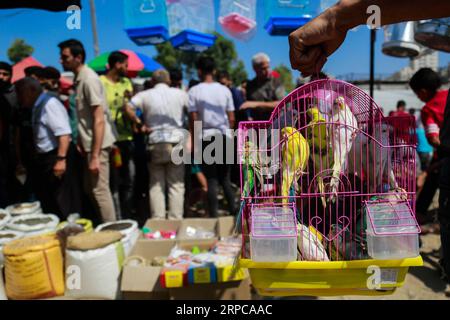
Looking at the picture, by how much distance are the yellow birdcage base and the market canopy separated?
1754 mm

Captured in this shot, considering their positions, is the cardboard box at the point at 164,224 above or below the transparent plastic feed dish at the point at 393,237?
below

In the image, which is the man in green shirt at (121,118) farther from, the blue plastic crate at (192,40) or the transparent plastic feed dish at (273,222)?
the transparent plastic feed dish at (273,222)

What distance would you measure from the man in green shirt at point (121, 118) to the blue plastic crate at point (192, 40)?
56 cm

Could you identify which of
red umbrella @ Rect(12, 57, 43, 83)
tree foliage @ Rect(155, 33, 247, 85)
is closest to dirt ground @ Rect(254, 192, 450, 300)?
red umbrella @ Rect(12, 57, 43, 83)

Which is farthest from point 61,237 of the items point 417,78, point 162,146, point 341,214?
point 417,78

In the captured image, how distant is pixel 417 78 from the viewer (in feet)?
8.83

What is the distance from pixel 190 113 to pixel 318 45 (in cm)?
221

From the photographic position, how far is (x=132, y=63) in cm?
600

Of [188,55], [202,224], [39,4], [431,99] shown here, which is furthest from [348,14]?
[188,55]

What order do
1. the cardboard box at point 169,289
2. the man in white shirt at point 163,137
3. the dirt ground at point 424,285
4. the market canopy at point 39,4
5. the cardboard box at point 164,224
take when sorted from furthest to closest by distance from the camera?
the man in white shirt at point 163,137
the cardboard box at point 164,224
the dirt ground at point 424,285
the cardboard box at point 169,289
the market canopy at point 39,4

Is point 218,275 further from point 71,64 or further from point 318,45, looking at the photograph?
point 71,64

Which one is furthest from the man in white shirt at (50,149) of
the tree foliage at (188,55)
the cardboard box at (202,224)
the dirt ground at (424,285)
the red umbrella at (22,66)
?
the tree foliage at (188,55)

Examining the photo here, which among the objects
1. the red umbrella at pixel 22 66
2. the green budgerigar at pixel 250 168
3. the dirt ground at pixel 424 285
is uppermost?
the red umbrella at pixel 22 66

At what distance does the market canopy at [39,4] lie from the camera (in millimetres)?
1934
